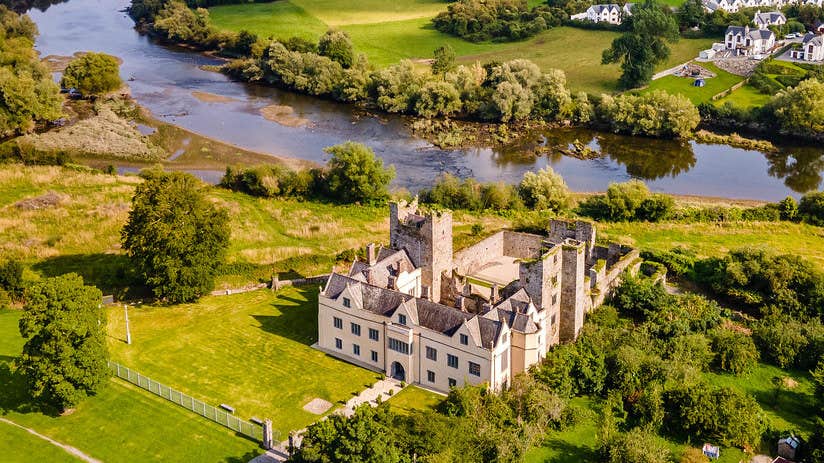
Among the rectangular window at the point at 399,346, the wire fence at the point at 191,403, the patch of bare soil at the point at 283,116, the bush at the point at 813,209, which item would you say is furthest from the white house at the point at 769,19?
the wire fence at the point at 191,403

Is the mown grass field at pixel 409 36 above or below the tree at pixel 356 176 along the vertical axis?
above

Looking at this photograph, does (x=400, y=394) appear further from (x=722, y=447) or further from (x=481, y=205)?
(x=481, y=205)

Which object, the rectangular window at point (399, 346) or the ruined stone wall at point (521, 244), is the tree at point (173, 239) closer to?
the rectangular window at point (399, 346)

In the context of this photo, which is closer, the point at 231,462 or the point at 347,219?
the point at 231,462

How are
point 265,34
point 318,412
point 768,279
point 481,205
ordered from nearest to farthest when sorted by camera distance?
point 318,412 < point 768,279 < point 481,205 < point 265,34

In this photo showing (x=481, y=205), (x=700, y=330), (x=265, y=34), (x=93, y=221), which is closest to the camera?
(x=700, y=330)

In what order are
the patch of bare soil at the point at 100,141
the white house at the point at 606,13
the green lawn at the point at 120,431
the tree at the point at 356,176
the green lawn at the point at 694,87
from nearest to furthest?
the green lawn at the point at 120,431, the tree at the point at 356,176, the patch of bare soil at the point at 100,141, the green lawn at the point at 694,87, the white house at the point at 606,13

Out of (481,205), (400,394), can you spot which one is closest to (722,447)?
(400,394)
